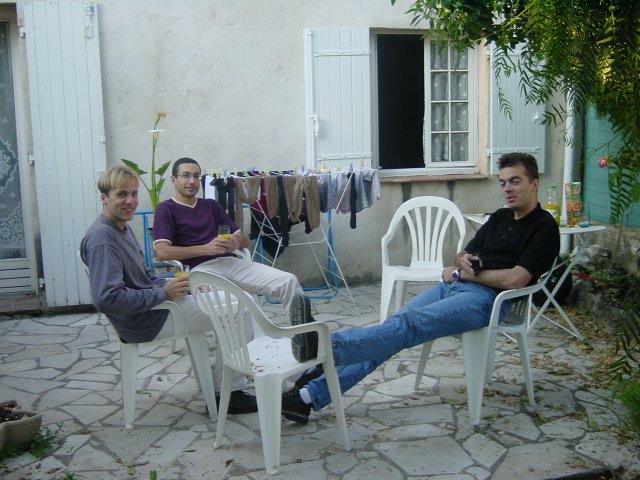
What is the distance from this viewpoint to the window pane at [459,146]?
7.03 meters

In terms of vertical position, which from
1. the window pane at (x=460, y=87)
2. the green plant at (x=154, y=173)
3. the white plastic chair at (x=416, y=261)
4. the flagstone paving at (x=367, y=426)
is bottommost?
the flagstone paving at (x=367, y=426)

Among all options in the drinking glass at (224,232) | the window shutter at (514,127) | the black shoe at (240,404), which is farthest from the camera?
the window shutter at (514,127)

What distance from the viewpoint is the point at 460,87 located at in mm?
6980

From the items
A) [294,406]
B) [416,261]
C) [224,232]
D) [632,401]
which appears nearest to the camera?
[632,401]

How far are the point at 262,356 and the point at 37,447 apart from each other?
1.11 metres

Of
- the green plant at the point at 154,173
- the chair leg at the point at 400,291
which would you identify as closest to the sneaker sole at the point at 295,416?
the chair leg at the point at 400,291

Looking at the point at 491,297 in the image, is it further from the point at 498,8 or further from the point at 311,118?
the point at 311,118

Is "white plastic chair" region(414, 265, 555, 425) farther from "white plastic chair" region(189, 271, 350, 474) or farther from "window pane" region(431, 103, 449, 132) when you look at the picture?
"window pane" region(431, 103, 449, 132)

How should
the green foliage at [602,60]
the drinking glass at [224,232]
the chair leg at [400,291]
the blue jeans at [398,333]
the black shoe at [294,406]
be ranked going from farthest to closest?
the chair leg at [400,291] → the drinking glass at [224,232] → the black shoe at [294,406] → the blue jeans at [398,333] → the green foliage at [602,60]

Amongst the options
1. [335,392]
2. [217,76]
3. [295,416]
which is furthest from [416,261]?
[217,76]

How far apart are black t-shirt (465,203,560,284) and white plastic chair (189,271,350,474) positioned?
3.65 feet

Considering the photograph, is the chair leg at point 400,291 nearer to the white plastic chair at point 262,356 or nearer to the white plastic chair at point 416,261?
the white plastic chair at point 416,261

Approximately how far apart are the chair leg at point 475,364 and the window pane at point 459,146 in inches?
145

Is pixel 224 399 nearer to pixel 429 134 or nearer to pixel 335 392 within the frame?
pixel 335 392
